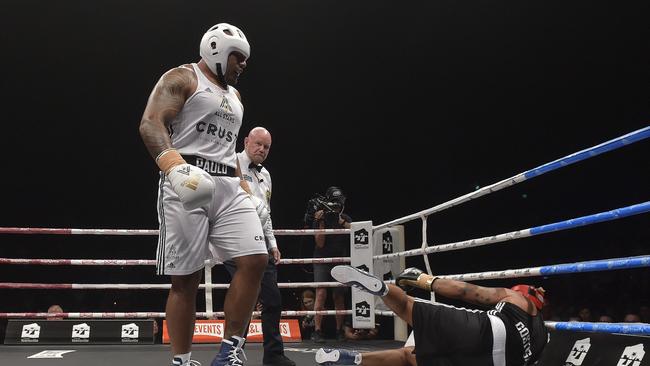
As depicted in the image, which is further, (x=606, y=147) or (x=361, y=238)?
(x=361, y=238)

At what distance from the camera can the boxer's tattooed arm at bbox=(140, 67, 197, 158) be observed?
Result: 1.95m

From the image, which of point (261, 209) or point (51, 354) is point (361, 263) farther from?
point (51, 354)

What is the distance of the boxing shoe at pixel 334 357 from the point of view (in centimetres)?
223

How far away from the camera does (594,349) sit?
2.12 meters

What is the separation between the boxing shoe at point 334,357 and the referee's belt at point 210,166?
692mm

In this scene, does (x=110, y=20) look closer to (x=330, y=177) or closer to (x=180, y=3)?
(x=180, y=3)

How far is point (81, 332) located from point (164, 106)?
270cm

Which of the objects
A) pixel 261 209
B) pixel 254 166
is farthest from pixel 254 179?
pixel 261 209

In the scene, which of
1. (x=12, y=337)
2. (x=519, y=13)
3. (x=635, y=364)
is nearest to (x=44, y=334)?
(x=12, y=337)

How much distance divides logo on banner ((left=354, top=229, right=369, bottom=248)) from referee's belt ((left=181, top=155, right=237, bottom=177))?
8.21 feet

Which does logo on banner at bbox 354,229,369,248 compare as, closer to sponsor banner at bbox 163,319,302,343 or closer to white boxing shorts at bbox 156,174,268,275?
sponsor banner at bbox 163,319,302,343

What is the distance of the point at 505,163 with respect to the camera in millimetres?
10172

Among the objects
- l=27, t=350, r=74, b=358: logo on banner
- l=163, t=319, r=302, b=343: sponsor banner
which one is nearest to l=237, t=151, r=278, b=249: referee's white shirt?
l=27, t=350, r=74, b=358: logo on banner

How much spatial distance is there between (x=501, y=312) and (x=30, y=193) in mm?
9099
